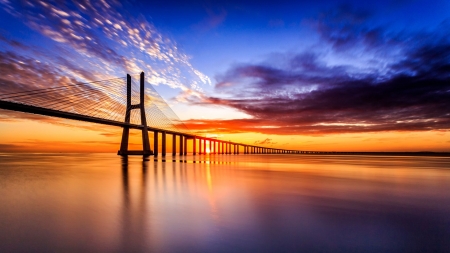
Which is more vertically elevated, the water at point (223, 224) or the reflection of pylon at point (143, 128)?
the reflection of pylon at point (143, 128)

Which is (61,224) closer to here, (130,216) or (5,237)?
(5,237)

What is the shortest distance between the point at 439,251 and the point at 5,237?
6578mm

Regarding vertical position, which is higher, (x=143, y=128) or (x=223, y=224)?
(x=143, y=128)

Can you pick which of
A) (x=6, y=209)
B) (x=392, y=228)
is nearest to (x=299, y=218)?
(x=392, y=228)

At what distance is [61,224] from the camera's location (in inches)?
172

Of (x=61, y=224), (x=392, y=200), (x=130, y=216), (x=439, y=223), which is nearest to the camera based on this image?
(x=61, y=224)

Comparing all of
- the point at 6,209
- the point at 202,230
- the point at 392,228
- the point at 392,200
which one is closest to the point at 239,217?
the point at 202,230

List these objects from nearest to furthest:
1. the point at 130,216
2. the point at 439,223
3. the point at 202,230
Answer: the point at 202,230 → the point at 439,223 → the point at 130,216

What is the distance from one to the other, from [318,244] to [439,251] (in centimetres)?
167

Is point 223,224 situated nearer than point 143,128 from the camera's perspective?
Yes

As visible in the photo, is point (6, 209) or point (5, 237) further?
point (6, 209)

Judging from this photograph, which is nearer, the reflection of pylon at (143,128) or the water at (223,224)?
the water at (223,224)

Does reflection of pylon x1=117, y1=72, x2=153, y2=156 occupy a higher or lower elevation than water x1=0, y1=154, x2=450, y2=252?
higher

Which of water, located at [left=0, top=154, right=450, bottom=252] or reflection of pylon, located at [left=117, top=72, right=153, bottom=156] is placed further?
reflection of pylon, located at [left=117, top=72, right=153, bottom=156]
